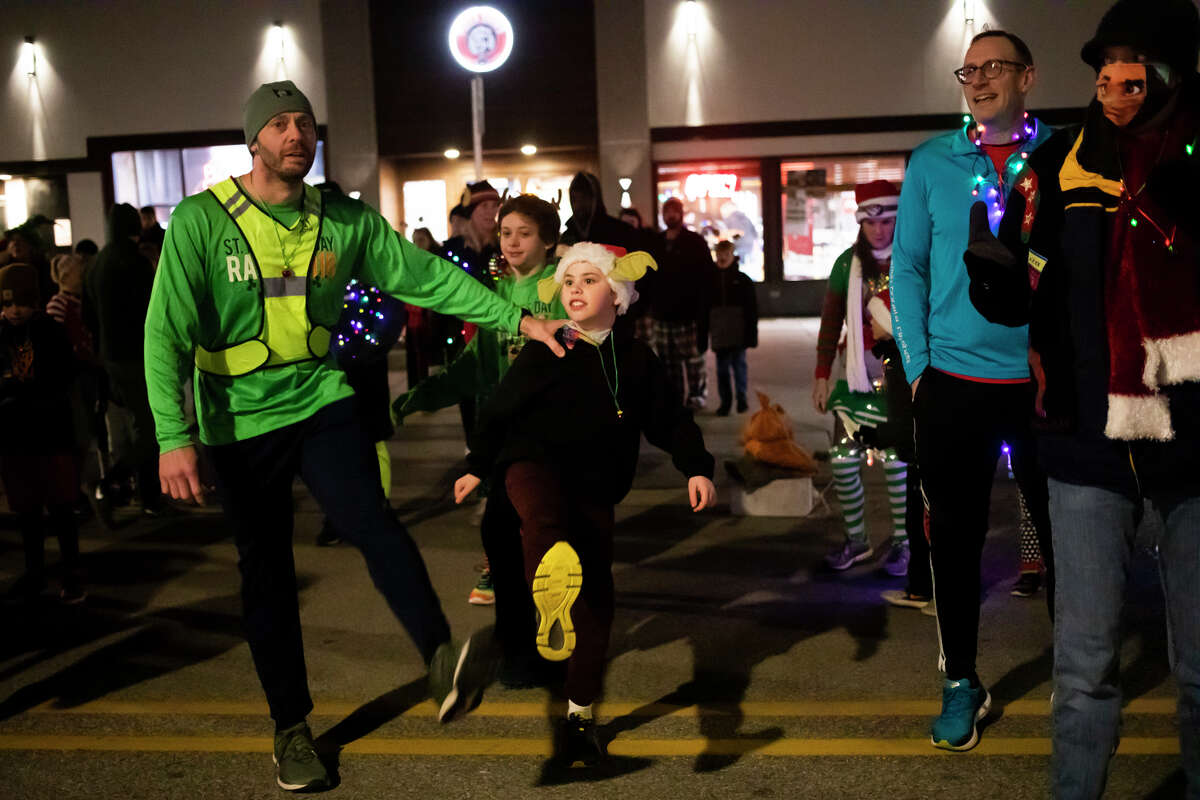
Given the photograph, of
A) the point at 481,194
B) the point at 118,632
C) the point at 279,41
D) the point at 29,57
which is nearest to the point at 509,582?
the point at 118,632

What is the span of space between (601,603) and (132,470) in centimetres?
550

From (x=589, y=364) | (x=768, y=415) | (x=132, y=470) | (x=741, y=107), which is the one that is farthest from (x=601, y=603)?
(x=741, y=107)

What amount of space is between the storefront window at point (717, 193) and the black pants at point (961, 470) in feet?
78.0

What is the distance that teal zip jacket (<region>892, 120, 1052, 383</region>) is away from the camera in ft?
14.2

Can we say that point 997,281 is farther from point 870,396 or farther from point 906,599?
point 870,396

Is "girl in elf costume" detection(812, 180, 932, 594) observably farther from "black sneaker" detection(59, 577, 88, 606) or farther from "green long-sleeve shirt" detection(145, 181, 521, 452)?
"black sneaker" detection(59, 577, 88, 606)

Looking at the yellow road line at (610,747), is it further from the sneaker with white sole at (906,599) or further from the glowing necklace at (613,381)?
the sneaker with white sole at (906,599)

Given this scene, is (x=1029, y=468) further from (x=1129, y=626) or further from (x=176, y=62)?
(x=176, y=62)

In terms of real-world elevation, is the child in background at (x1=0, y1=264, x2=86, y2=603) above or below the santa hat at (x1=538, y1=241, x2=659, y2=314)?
below

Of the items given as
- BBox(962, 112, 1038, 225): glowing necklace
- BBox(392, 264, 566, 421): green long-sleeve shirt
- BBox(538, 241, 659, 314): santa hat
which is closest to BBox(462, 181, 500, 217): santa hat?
BBox(392, 264, 566, 421): green long-sleeve shirt

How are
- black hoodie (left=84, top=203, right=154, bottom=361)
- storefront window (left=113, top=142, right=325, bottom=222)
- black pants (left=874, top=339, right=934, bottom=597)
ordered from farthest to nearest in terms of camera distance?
storefront window (left=113, top=142, right=325, bottom=222) → black hoodie (left=84, top=203, right=154, bottom=361) → black pants (left=874, top=339, right=934, bottom=597)

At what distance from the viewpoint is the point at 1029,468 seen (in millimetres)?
4590

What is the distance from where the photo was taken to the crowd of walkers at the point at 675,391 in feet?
10.6

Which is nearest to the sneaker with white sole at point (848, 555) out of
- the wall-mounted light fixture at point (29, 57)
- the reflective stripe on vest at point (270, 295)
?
the reflective stripe on vest at point (270, 295)
